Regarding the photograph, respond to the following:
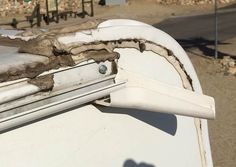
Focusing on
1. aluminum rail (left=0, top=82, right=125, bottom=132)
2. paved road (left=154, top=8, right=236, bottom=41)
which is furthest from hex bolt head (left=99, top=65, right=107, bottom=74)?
paved road (left=154, top=8, right=236, bottom=41)

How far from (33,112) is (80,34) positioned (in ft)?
1.52

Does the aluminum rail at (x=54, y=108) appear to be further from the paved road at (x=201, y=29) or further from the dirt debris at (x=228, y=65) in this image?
the paved road at (x=201, y=29)

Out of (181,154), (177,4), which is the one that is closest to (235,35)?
(177,4)

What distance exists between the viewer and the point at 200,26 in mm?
24469

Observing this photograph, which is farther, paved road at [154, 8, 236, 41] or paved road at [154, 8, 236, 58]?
paved road at [154, 8, 236, 41]

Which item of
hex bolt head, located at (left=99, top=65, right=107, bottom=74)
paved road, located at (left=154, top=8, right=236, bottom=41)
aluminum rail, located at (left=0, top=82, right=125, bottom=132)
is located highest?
hex bolt head, located at (left=99, top=65, right=107, bottom=74)

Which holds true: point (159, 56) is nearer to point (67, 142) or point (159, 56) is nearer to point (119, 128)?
point (119, 128)

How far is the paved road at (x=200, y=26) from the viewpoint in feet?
72.3

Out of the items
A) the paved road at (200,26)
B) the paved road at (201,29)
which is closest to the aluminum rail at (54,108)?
the paved road at (201,29)

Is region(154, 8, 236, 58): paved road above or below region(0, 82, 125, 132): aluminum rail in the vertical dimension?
below

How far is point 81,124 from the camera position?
2.54m

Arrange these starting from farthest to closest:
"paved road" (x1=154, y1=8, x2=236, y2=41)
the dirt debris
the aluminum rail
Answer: "paved road" (x1=154, y1=8, x2=236, y2=41)
the dirt debris
the aluminum rail

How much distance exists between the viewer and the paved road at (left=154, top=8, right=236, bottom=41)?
22.0 meters

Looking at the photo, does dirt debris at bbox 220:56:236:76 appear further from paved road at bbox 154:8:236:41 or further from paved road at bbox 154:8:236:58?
paved road at bbox 154:8:236:41
